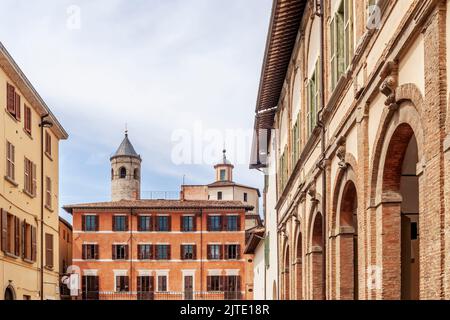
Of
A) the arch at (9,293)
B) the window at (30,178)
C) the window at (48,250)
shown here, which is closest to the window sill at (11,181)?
the window at (30,178)

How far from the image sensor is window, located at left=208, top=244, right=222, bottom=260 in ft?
220

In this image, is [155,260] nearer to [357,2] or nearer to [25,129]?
[25,129]

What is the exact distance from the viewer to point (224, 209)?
67.6 meters

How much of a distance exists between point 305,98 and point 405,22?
37.8ft

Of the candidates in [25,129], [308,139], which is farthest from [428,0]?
[25,129]

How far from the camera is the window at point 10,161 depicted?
82.4 feet

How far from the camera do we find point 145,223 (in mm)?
67625

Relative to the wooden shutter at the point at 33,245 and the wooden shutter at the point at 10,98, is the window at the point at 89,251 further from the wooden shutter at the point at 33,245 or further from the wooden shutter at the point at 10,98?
the wooden shutter at the point at 10,98

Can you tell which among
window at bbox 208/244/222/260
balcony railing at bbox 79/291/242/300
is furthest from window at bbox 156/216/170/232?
balcony railing at bbox 79/291/242/300

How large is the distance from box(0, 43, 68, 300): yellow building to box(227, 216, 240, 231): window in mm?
33925

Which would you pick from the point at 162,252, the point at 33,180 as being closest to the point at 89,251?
the point at 162,252

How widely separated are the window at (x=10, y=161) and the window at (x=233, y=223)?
4245cm

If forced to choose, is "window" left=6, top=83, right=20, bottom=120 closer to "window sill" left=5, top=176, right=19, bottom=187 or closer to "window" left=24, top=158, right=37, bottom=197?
"window sill" left=5, top=176, right=19, bottom=187

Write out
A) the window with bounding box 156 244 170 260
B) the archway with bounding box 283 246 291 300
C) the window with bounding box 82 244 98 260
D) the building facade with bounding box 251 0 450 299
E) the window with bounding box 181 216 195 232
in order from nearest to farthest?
the building facade with bounding box 251 0 450 299
the archway with bounding box 283 246 291 300
the window with bounding box 82 244 98 260
the window with bounding box 156 244 170 260
the window with bounding box 181 216 195 232
